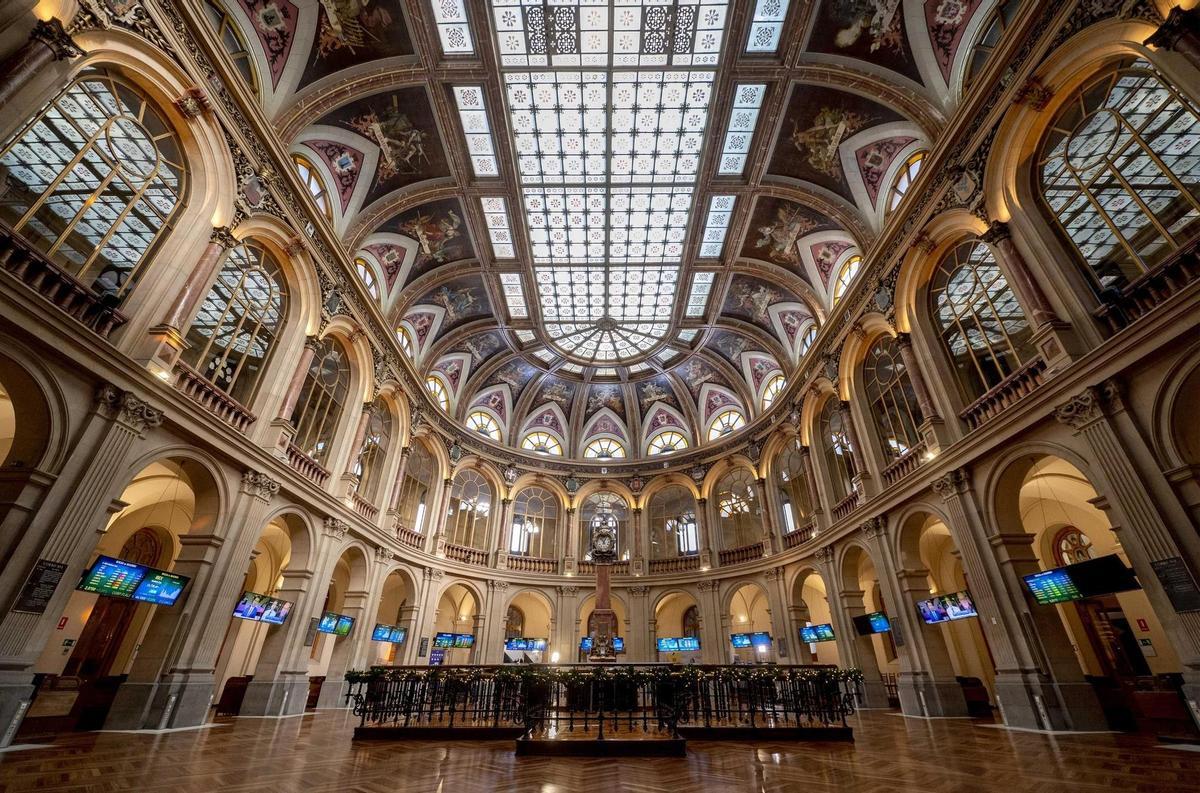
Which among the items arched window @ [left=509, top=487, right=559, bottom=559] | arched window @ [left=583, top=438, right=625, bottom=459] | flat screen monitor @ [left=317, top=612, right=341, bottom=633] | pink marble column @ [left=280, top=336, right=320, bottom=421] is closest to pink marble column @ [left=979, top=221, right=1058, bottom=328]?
→ pink marble column @ [left=280, top=336, right=320, bottom=421]

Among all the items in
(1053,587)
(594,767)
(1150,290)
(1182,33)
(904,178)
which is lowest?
(594,767)

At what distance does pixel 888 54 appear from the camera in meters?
12.3

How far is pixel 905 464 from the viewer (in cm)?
1330

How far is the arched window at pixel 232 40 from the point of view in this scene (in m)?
10.3

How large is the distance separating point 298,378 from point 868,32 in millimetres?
16929

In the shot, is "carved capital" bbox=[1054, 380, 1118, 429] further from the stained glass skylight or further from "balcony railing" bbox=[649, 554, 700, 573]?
"balcony railing" bbox=[649, 554, 700, 573]

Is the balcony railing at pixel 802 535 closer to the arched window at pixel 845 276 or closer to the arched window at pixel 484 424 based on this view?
the arched window at pixel 845 276

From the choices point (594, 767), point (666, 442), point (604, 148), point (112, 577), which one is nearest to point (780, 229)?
point (604, 148)

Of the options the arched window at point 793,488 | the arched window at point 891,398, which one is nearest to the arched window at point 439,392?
the arched window at point 793,488

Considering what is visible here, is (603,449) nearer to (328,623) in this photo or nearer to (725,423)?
(725,423)

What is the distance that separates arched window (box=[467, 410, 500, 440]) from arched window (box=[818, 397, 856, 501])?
15.7 meters

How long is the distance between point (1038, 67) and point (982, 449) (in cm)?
733

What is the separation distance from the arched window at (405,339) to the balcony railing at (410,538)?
685cm

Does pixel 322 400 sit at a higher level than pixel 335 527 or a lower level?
higher
